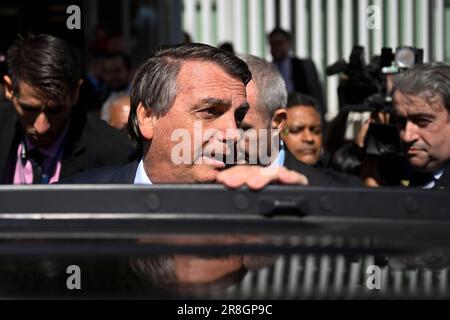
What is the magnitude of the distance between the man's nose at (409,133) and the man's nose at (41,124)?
1.43 m

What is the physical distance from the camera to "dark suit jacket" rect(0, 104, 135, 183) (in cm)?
420

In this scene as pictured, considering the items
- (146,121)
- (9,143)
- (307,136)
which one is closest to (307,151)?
(307,136)

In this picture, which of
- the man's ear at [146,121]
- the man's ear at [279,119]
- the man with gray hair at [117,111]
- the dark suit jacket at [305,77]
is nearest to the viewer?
the man's ear at [146,121]

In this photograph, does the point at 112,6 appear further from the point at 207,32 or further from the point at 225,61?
the point at 225,61

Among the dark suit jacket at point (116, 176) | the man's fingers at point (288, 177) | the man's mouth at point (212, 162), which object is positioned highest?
the man's fingers at point (288, 177)

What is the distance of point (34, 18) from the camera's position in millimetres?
12586

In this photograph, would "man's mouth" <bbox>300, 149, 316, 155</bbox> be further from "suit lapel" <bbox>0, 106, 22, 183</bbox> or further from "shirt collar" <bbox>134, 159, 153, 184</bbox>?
"shirt collar" <bbox>134, 159, 153, 184</bbox>

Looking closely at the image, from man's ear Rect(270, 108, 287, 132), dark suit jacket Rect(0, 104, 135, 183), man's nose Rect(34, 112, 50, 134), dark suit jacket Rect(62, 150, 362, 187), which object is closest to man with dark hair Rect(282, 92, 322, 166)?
man's ear Rect(270, 108, 287, 132)

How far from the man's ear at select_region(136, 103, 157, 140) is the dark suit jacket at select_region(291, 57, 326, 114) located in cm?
490

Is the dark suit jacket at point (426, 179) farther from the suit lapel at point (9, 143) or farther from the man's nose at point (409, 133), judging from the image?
the suit lapel at point (9, 143)

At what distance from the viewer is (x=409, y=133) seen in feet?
13.1

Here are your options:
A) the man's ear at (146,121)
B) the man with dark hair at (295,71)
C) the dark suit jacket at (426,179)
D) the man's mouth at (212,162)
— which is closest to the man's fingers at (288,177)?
the man's mouth at (212,162)

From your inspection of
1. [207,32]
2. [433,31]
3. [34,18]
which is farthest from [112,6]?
[433,31]

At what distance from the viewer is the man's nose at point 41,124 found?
14.0 feet
